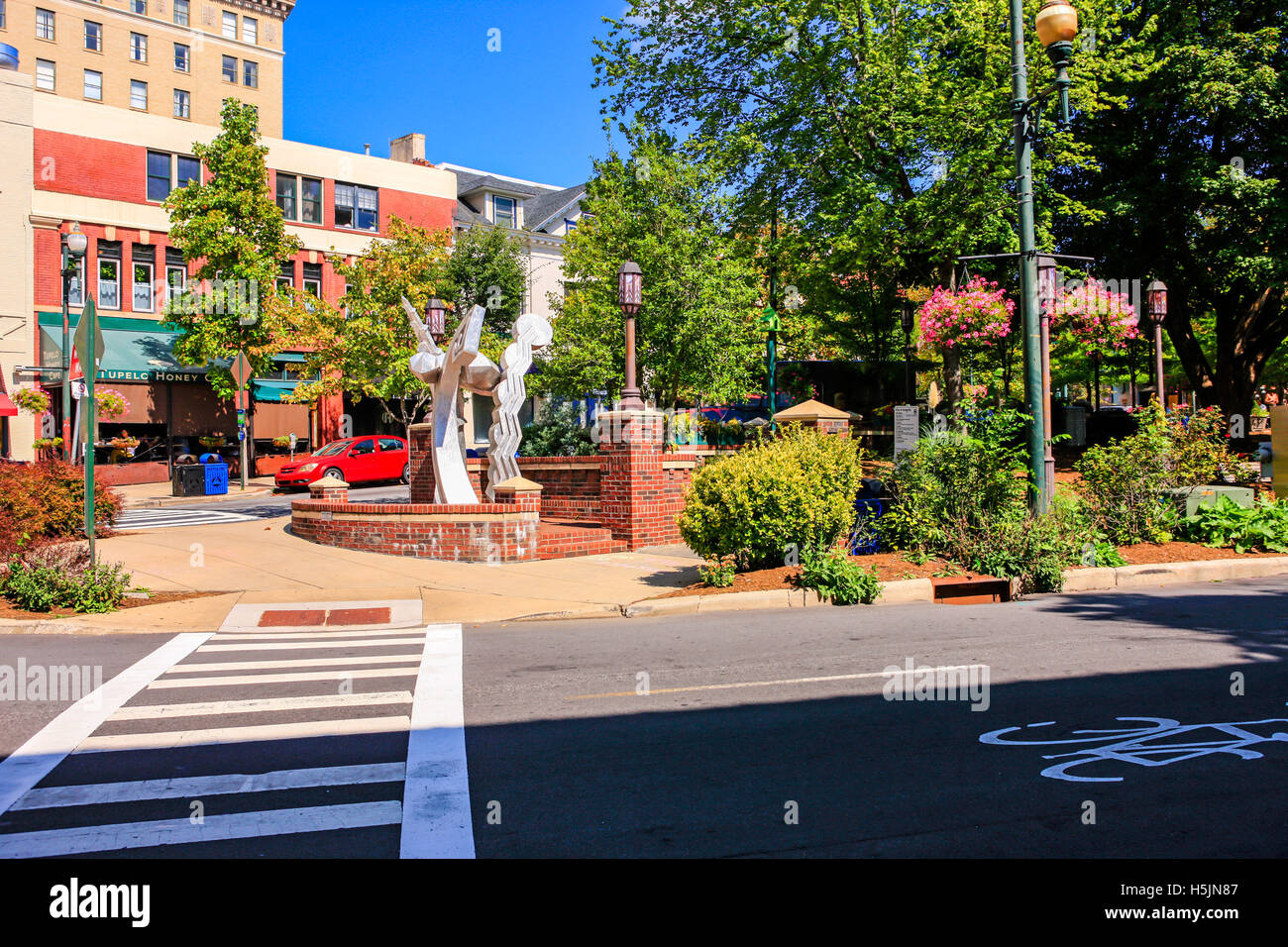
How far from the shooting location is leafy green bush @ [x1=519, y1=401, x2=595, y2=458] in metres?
20.3

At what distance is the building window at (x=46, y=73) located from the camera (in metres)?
44.5

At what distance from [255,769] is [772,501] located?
7101mm

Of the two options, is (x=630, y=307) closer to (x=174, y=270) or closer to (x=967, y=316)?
(x=967, y=316)

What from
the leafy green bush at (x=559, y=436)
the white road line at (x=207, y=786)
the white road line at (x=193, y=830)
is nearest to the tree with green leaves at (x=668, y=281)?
the leafy green bush at (x=559, y=436)

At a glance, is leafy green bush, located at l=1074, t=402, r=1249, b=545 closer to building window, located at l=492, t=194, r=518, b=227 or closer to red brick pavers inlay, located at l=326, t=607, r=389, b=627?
red brick pavers inlay, located at l=326, t=607, r=389, b=627

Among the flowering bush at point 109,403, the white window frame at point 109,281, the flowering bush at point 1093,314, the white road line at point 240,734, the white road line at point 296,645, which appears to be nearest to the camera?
the white road line at point 240,734

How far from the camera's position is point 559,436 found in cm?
2075

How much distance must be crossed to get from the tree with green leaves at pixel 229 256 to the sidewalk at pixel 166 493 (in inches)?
140

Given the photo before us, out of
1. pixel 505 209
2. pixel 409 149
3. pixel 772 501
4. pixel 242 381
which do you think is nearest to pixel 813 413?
pixel 772 501

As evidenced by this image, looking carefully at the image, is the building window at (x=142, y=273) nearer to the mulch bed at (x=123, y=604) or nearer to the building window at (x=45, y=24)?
the building window at (x=45, y=24)
